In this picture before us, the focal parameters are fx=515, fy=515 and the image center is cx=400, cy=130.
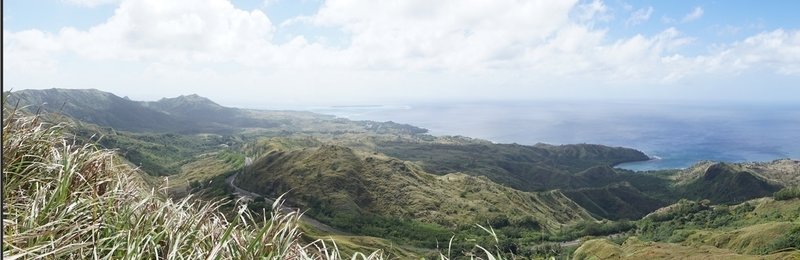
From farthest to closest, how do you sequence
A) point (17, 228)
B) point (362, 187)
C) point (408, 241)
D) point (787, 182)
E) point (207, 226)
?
point (787, 182), point (362, 187), point (408, 241), point (207, 226), point (17, 228)

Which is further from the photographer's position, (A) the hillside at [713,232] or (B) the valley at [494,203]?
(B) the valley at [494,203]

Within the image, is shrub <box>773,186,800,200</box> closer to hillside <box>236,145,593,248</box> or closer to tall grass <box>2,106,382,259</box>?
hillside <box>236,145,593,248</box>

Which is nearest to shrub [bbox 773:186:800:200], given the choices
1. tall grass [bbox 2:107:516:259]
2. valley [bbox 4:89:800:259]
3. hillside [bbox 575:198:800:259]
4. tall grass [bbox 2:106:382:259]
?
valley [bbox 4:89:800:259]

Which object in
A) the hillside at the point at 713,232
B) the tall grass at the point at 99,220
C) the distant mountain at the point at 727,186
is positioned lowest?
the distant mountain at the point at 727,186

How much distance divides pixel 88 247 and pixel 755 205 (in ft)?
395

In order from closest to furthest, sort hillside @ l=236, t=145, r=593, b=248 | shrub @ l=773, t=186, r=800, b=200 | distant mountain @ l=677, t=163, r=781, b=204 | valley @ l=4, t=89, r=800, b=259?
valley @ l=4, t=89, r=800, b=259 → shrub @ l=773, t=186, r=800, b=200 → hillside @ l=236, t=145, r=593, b=248 → distant mountain @ l=677, t=163, r=781, b=204

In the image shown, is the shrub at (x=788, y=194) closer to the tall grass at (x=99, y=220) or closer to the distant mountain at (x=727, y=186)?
the distant mountain at (x=727, y=186)

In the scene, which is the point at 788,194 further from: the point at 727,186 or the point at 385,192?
the point at 385,192

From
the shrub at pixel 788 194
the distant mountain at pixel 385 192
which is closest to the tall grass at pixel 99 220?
the distant mountain at pixel 385 192

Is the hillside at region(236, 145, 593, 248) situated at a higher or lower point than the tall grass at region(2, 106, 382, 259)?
lower

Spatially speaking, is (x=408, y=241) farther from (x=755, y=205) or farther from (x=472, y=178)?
(x=755, y=205)

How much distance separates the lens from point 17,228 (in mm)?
3922

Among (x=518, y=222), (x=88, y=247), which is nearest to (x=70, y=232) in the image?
(x=88, y=247)

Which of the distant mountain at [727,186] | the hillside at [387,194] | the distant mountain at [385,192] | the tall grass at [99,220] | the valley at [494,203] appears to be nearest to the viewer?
the tall grass at [99,220]
